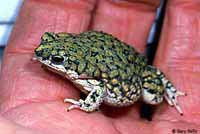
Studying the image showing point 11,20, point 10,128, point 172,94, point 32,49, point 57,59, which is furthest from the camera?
point 11,20

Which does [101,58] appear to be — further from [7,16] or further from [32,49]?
[7,16]

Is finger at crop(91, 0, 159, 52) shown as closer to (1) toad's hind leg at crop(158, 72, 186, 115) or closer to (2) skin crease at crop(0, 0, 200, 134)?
(2) skin crease at crop(0, 0, 200, 134)

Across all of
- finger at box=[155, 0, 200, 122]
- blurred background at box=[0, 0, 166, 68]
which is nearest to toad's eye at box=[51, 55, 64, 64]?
blurred background at box=[0, 0, 166, 68]

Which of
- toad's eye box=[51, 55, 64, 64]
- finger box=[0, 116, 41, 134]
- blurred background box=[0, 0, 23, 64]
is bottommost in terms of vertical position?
finger box=[0, 116, 41, 134]

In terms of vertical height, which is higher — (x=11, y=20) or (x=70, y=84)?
(x=11, y=20)

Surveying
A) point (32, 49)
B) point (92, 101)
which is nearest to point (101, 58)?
point (92, 101)

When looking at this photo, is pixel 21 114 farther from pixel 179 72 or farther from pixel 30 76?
pixel 179 72

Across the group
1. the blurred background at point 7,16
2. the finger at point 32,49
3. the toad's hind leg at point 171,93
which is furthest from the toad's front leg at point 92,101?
the blurred background at point 7,16
